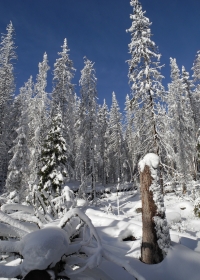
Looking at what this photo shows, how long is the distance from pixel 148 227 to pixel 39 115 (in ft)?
71.0

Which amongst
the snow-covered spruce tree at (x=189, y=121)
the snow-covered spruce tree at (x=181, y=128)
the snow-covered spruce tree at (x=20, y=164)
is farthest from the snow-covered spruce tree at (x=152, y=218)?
the snow-covered spruce tree at (x=189, y=121)

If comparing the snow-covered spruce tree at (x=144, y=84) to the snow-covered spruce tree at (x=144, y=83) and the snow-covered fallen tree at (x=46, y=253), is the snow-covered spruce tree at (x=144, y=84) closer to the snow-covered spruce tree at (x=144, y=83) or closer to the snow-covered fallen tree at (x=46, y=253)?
the snow-covered spruce tree at (x=144, y=83)

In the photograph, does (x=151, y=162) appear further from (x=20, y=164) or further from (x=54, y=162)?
(x=20, y=164)

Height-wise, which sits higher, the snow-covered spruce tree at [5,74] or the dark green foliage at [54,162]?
the snow-covered spruce tree at [5,74]

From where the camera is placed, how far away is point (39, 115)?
23.0 meters

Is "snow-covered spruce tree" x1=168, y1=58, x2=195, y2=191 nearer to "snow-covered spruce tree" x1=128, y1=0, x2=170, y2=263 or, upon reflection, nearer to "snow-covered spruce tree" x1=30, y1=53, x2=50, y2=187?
"snow-covered spruce tree" x1=128, y1=0, x2=170, y2=263

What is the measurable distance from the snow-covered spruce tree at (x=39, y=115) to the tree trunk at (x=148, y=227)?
56.7 ft

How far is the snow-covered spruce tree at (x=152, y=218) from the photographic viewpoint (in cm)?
326

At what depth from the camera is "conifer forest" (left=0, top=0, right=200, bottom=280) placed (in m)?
1.93

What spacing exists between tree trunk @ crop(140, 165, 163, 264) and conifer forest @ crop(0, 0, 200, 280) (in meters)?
0.02

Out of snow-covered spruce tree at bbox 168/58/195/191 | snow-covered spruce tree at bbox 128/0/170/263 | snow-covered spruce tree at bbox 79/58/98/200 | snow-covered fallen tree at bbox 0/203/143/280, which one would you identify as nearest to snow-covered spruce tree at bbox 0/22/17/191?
snow-covered spruce tree at bbox 79/58/98/200

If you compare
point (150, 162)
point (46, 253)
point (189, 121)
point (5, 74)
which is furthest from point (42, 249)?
point (189, 121)

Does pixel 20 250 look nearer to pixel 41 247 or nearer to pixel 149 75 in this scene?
pixel 41 247

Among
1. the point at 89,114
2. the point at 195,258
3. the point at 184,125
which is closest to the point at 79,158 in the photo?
the point at 89,114
